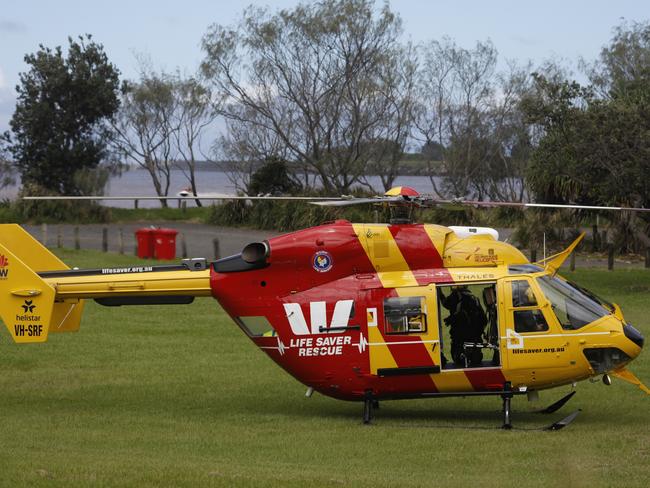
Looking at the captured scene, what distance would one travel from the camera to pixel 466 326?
44.7 ft

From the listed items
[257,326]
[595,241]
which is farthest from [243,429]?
[595,241]

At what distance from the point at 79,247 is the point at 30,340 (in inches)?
958

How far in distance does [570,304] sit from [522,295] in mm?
662

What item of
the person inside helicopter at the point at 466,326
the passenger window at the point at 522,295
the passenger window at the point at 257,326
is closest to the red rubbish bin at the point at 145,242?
the passenger window at the point at 257,326

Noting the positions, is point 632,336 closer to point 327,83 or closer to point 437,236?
point 437,236

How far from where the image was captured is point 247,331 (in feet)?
46.3

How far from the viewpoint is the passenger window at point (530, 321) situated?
13.1 metres

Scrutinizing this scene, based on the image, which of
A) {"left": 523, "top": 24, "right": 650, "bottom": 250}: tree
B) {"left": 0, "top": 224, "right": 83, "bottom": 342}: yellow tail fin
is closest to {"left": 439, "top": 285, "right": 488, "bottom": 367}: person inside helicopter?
{"left": 0, "top": 224, "right": 83, "bottom": 342}: yellow tail fin

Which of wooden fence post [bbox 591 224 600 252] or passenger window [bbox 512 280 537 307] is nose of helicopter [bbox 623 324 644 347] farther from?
wooden fence post [bbox 591 224 600 252]

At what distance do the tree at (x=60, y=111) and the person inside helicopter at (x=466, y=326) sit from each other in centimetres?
3914

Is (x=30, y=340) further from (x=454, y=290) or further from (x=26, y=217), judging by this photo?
(x=26, y=217)

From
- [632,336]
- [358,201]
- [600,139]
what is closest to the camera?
[358,201]

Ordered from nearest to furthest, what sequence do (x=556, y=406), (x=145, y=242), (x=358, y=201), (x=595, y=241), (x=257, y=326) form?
(x=358, y=201)
(x=257, y=326)
(x=556, y=406)
(x=145, y=242)
(x=595, y=241)

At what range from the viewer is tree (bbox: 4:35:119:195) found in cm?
4984
